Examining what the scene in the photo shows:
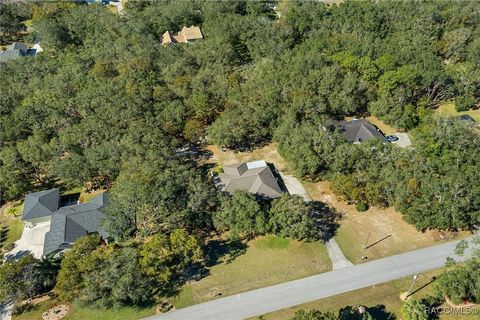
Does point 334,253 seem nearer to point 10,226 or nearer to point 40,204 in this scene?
point 40,204

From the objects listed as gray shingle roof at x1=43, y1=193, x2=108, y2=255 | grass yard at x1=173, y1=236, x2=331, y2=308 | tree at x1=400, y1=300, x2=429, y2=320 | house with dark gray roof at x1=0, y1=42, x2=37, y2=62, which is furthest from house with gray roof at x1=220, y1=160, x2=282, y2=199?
house with dark gray roof at x1=0, y1=42, x2=37, y2=62

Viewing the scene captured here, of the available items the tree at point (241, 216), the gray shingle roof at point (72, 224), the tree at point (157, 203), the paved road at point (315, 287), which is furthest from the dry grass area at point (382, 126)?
the gray shingle roof at point (72, 224)

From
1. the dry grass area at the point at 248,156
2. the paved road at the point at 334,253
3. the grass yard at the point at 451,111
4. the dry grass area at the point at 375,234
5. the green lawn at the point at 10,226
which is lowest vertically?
the green lawn at the point at 10,226

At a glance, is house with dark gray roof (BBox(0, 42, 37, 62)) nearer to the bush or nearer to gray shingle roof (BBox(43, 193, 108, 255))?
gray shingle roof (BBox(43, 193, 108, 255))

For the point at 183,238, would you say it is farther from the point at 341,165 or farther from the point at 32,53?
the point at 32,53

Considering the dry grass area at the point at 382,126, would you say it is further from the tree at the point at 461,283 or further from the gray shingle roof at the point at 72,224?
the gray shingle roof at the point at 72,224

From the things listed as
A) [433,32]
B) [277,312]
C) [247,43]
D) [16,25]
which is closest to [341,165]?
[277,312]

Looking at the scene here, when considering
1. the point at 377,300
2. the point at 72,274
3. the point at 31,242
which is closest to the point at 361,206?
the point at 377,300
